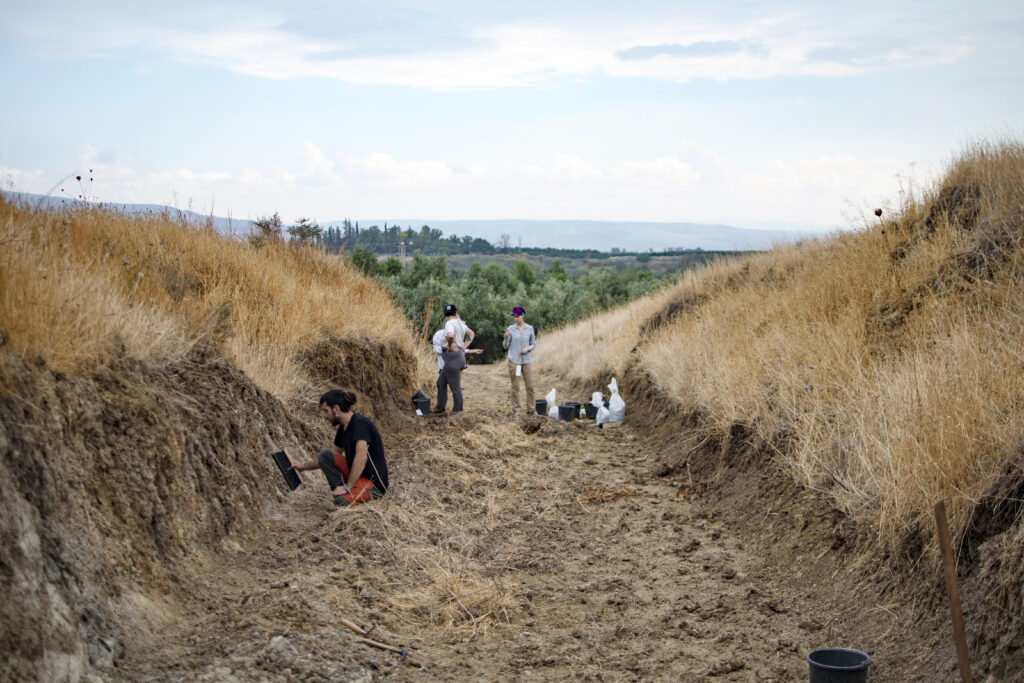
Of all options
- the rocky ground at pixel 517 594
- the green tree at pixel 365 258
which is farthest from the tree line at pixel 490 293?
the rocky ground at pixel 517 594

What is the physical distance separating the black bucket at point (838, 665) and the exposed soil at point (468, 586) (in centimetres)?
31

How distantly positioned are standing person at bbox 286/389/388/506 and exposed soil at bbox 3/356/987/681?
277mm

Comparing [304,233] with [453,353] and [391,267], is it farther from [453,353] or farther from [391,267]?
[391,267]

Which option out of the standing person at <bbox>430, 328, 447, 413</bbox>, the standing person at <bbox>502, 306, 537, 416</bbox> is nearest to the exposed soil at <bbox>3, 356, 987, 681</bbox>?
the standing person at <bbox>430, 328, 447, 413</bbox>

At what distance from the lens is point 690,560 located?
755cm

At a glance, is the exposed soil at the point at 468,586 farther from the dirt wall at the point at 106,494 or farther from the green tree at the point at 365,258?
the green tree at the point at 365,258

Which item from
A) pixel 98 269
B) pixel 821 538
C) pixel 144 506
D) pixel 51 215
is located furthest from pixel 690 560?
pixel 51 215

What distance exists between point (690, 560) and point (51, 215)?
7588mm

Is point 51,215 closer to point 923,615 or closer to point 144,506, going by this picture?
point 144,506

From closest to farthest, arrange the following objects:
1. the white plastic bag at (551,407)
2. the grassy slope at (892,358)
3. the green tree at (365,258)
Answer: the grassy slope at (892,358)
the white plastic bag at (551,407)
the green tree at (365,258)

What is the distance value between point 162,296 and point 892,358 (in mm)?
7639

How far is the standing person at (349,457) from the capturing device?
7707mm

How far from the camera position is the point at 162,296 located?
8.37 m

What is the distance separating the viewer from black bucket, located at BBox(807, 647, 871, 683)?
4.49m
